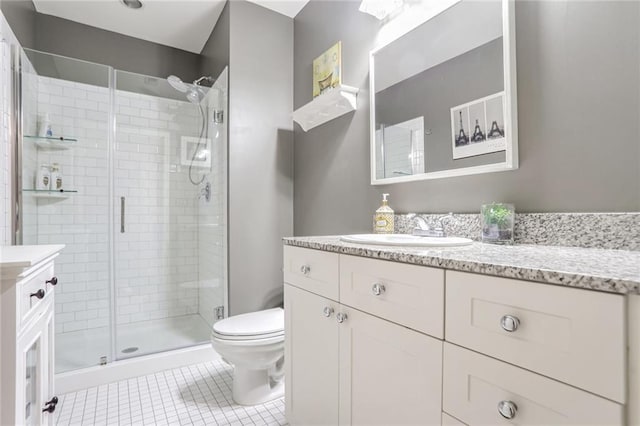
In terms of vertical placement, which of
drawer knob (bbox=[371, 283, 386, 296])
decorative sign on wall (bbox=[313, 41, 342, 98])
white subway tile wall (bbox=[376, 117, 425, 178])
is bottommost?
drawer knob (bbox=[371, 283, 386, 296])

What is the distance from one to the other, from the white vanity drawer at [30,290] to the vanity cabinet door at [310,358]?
33.6 inches

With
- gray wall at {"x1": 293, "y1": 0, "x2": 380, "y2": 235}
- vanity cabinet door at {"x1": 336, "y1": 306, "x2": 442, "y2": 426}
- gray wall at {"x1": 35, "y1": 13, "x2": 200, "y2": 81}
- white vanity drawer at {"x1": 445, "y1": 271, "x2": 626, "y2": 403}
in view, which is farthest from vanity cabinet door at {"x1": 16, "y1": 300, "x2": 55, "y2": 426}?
gray wall at {"x1": 35, "y1": 13, "x2": 200, "y2": 81}

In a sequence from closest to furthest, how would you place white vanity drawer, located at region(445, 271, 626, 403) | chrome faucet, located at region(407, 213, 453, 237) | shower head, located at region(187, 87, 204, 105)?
white vanity drawer, located at region(445, 271, 626, 403) < chrome faucet, located at region(407, 213, 453, 237) < shower head, located at region(187, 87, 204, 105)

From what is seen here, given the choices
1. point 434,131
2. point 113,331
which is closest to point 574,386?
point 434,131

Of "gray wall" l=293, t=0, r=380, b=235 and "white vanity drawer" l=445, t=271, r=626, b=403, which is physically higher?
"gray wall" l=293, t=0, r=380, b=235

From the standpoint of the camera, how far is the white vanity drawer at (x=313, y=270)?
108cm

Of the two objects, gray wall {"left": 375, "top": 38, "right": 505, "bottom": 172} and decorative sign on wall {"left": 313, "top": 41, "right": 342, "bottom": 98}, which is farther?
decorative sign on wall {"left": 313, "top": 41, "right": 342, "bottom": 98}

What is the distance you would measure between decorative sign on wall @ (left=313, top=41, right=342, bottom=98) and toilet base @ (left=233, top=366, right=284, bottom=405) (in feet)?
5.68

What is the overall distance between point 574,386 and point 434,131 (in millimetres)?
1063

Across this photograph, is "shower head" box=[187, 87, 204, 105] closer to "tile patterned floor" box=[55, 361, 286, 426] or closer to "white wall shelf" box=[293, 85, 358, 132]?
"white wall shelf" box=[293, 85, 358, 132]

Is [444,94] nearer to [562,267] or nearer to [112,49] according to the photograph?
[562,267]

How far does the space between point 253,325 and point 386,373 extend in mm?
964

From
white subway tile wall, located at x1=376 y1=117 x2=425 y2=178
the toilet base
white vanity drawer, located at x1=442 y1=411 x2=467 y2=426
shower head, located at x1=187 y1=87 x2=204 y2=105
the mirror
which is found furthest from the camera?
shower head, located at x1=187 y1=87 x2=204 y2=105

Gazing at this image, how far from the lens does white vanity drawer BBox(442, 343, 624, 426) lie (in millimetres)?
492
